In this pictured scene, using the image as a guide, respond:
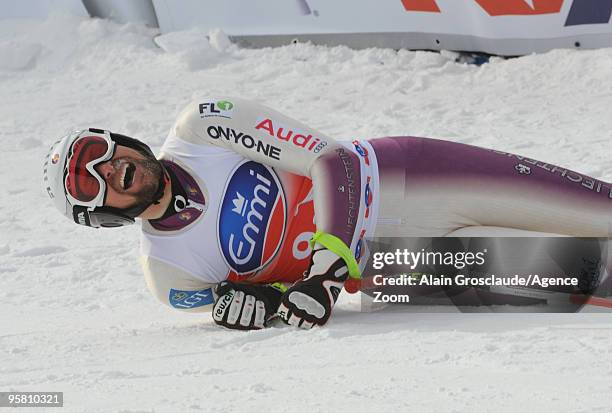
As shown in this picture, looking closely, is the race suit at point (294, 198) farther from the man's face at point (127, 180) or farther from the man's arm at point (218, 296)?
the man's face at point (127, 180)

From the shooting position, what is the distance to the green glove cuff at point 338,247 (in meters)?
2.99

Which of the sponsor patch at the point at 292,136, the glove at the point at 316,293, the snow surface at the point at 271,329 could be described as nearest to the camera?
the snow surface at the point at 271,329

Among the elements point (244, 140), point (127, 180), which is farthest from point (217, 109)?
point (127, 180)

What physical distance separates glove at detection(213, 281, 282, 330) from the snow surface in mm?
117

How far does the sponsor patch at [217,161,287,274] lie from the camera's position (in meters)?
3.24

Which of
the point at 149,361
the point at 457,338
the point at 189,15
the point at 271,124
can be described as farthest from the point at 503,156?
the point at 189,15

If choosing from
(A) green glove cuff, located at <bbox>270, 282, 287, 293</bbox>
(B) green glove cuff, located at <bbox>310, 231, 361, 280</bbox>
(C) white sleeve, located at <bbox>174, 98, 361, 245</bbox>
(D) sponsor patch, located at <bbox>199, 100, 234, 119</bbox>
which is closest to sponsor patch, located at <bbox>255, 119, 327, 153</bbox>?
(C) white sleeve, located at <bbox>174, 98, 361, 245</bbox>

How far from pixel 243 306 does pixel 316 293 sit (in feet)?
0.82

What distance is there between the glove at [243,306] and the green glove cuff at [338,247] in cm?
25

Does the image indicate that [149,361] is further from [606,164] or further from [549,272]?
[606,164]

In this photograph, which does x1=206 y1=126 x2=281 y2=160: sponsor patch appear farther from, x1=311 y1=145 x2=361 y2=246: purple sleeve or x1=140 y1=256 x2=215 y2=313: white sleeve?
x1=140 y1=256 x2=215 y2=313: white sleeve

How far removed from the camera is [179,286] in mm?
3215

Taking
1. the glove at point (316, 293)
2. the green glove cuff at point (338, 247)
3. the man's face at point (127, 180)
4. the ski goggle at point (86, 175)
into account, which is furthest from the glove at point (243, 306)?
the ski goggle at point (86, 175)

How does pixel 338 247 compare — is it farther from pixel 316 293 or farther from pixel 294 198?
pixel 294 198
